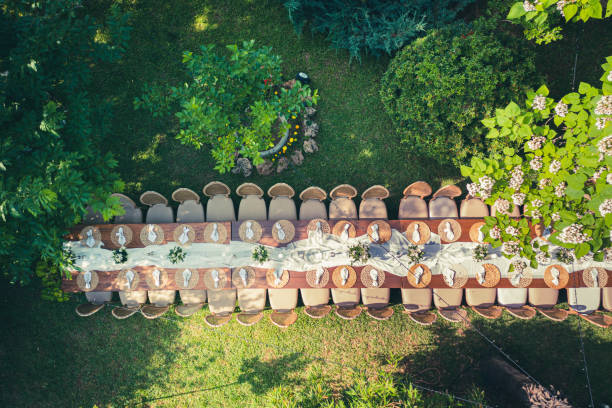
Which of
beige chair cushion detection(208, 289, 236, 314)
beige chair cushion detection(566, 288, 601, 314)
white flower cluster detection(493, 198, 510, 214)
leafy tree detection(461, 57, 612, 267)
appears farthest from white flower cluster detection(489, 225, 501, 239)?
beige chair cushion detection(208, 289, 236, 314)

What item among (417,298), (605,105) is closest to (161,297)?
(417,298)

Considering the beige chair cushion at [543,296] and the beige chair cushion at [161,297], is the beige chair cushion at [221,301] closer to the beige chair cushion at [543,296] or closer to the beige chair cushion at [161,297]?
the beige chair cushion at [161,297]

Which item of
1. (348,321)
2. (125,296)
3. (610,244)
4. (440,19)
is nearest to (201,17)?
(440,19)

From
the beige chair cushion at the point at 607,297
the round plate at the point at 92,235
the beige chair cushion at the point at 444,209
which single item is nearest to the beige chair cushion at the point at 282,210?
the beige chair cushion at the point at 444,209

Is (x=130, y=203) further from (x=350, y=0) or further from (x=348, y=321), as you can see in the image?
(x=350, y=0)

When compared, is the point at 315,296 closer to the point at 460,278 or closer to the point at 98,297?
the point at 460,278
